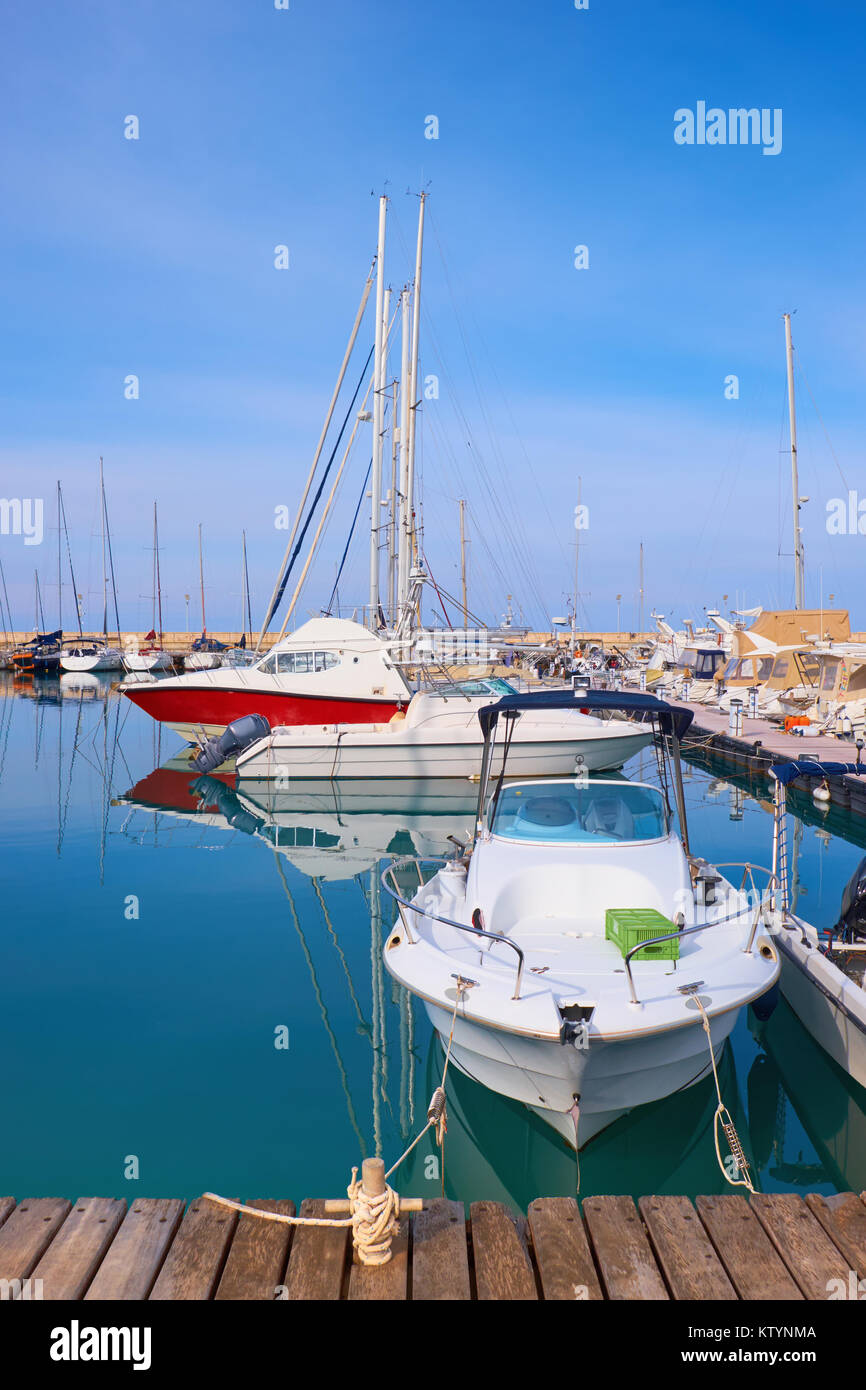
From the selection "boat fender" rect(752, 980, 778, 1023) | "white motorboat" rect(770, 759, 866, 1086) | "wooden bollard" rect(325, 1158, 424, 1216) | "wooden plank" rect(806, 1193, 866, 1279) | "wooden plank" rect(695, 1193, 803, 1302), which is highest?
"wooden bollard" rect(325, 1158, 424, 1216)

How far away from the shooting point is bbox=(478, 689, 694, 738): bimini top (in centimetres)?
870

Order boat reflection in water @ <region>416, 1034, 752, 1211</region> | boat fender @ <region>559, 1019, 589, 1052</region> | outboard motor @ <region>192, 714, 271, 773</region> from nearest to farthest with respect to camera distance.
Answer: boat fender @ <region>559, 1019, 589, 1052</region>
boat reflection in water @ <region>416, 1034, 752, 1211</region>
outboard motor @ <region>192, 714, 271, 773</region>

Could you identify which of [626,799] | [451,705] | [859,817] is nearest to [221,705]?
[451,705]

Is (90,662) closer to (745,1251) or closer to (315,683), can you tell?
(315,683)

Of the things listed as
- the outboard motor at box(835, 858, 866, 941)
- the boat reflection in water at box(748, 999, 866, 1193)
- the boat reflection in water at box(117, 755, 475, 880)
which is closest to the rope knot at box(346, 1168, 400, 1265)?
the boat reflection in water at box(748, 999, 866, 1193)

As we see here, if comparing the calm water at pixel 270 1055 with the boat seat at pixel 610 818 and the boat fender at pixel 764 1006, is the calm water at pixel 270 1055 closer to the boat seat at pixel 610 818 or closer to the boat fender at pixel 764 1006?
the boat fender at pixel 764 1006

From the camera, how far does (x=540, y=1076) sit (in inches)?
221

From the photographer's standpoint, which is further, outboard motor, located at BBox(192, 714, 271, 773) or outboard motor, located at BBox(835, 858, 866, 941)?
outboard motor, located at BBox(192, 714, 271, 773)

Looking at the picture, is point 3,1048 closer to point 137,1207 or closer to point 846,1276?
point 137,1207

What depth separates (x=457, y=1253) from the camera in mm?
3691

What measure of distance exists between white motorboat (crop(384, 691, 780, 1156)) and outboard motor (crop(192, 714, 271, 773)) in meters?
14.0

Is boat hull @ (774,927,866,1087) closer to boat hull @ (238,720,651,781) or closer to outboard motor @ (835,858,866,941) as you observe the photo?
outboard motor @ (835,858,866,941)

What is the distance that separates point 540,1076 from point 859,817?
14833 mm
